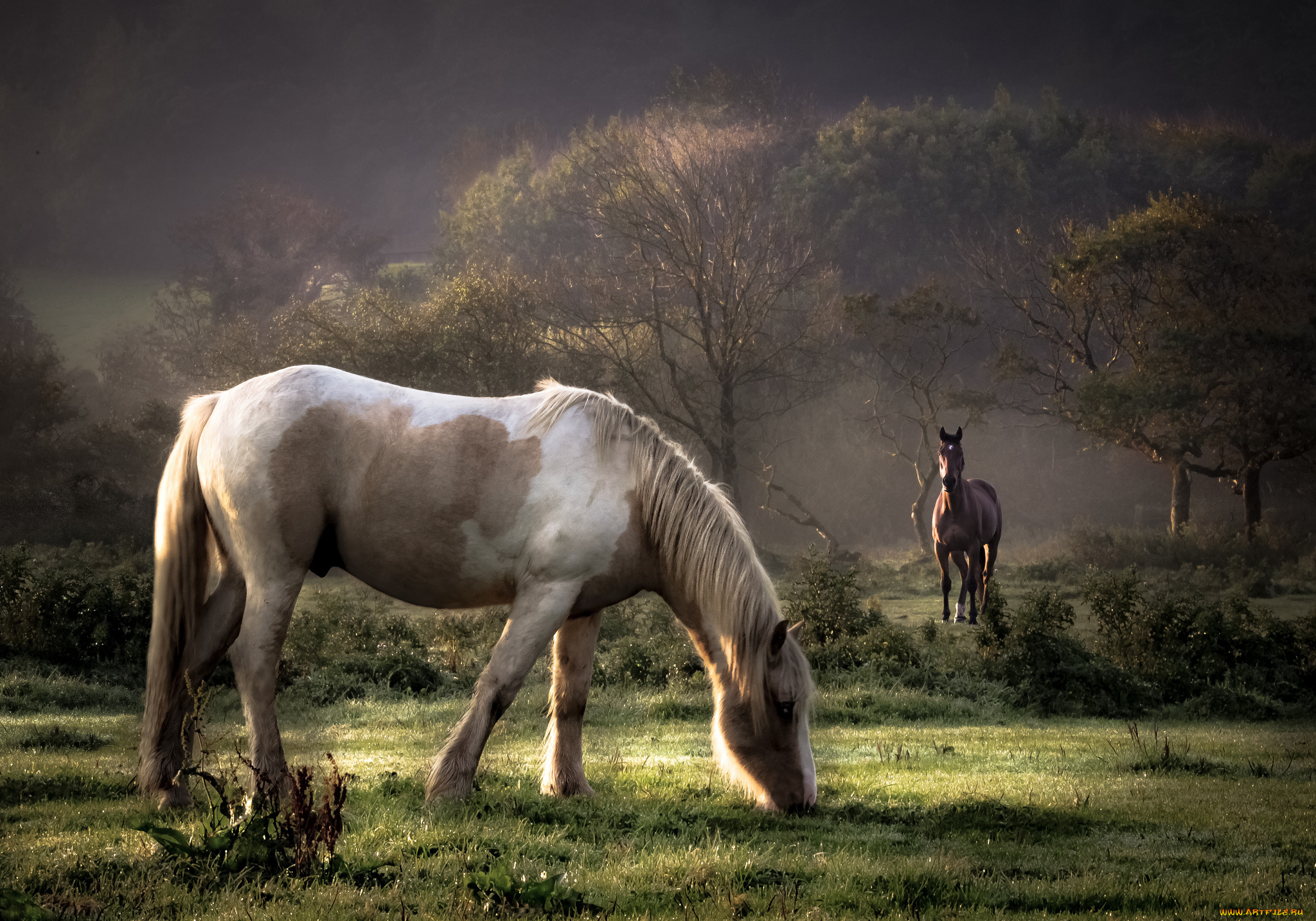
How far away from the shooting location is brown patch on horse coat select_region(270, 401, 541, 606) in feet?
19.7

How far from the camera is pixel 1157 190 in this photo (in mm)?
44031

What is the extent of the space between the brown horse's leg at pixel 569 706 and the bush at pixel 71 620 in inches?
263

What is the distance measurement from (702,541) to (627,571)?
46cm

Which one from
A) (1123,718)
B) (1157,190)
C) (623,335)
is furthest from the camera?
(1157,190)

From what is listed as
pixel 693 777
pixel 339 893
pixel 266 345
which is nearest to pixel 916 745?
pixel 693 777

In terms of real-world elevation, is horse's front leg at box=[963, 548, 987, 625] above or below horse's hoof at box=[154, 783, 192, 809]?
above

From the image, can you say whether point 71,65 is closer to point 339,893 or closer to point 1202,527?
point 1202,527

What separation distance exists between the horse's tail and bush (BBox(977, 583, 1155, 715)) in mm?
7908

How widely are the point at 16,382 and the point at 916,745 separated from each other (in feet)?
102

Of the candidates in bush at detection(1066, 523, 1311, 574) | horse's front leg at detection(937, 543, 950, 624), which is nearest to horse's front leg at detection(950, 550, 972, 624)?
horse's front leg at detection(937, 543, 950, 624)

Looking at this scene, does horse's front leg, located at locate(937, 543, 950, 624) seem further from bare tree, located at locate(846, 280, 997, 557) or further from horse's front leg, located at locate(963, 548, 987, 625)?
bare tree, located at locate(846, 280, 997, 557)

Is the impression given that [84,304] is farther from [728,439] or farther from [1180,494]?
[1180,494]

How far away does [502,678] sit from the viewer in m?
5.83

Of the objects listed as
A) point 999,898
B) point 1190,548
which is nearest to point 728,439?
point 1190,548
